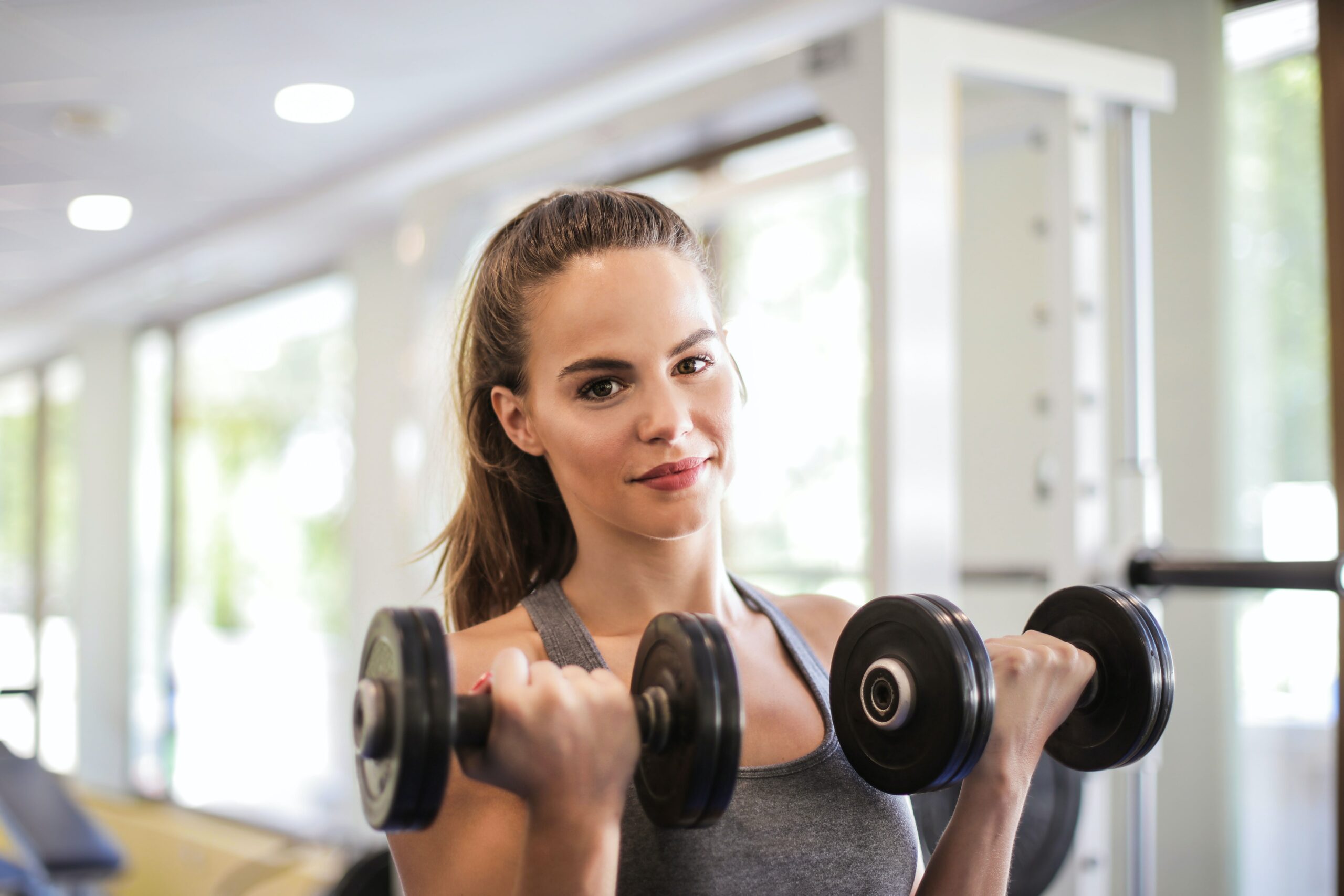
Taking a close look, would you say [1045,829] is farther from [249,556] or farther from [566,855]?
[249,556]

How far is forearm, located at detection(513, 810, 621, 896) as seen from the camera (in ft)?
2.56

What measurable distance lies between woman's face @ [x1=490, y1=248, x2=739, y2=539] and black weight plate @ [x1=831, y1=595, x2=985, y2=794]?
0.18 m

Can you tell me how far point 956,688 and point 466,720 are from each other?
1.26ft

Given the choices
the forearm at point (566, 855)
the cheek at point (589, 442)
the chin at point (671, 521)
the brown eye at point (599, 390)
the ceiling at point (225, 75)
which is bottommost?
the forearm at point (566, 855)

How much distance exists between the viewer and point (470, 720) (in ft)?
2.56

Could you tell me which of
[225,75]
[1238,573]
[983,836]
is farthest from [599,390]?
[225,75]

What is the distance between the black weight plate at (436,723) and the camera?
754 mm

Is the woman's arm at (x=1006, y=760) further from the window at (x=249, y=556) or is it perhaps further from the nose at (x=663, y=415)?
the window at (x=249, y=556)

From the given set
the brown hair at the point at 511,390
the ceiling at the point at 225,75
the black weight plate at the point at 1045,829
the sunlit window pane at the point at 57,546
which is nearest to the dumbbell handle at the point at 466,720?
the brown hair at the point at 511,390

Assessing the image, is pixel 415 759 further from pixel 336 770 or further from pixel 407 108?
pixel 336 770

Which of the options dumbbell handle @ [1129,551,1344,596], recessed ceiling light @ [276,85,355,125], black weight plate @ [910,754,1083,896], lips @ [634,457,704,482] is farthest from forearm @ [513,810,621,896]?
recessed ceiling light @ [276,85,355,125]

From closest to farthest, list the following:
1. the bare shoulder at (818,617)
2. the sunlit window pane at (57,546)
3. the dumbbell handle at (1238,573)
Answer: the bare shoulder at (818,617) → the dumbbell handle at (1238,573) → the sunlit window pane at (57,546)

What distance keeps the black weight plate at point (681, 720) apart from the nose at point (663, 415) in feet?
0.55

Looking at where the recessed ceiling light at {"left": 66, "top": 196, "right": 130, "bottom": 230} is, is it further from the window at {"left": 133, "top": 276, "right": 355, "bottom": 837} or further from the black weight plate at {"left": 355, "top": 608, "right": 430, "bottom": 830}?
the black weight plate at {"left": 355, "top": 608, "right": 430, "bottom": 830}
